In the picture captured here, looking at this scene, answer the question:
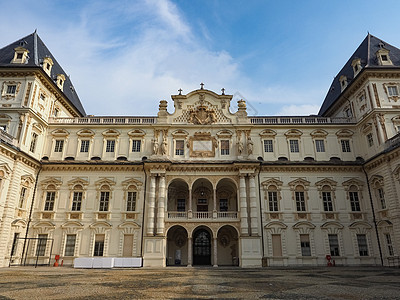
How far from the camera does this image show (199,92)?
35.1 meters

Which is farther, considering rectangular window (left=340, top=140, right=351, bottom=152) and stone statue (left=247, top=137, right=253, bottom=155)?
rectangular window (left=340, top=140, right=351, bottom=152)

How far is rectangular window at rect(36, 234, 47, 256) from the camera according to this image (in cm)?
2953

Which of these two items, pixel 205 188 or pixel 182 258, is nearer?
pixel 182 258

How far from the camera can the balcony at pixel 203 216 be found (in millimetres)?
30219

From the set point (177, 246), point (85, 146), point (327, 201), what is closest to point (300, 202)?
point (327, 201)

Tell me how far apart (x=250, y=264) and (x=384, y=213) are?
14.2m

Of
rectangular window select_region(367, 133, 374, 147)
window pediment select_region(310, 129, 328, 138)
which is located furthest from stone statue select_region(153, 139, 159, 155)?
rectangular window select_region(367, 133, 374, 147)

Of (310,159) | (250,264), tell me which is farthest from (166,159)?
(310,159)

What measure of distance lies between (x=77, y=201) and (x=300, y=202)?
2422 cm

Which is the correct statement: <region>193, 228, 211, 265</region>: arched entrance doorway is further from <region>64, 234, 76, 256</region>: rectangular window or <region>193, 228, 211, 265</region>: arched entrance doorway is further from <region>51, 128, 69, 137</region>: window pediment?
<region>51, 128, 69, 137</region>: window pediment

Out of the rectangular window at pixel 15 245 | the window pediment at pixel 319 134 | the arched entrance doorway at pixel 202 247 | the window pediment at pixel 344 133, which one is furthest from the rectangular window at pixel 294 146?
the rectangular window at pixel 15 245

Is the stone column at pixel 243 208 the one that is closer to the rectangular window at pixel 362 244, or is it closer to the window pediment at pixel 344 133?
the rectangular window at pixel 362 244

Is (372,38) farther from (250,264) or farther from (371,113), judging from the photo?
(250,264)

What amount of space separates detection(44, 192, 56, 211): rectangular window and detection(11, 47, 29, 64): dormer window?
14.8 m
